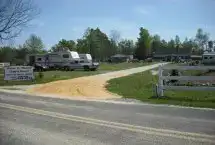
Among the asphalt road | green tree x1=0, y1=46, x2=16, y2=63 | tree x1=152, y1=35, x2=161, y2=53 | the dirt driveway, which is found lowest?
the dirt driveway

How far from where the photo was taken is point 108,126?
30.3 feet

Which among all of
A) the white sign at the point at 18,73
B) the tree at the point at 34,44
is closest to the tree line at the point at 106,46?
the tree at the point at 34,44

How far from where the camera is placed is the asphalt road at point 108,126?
7699mm

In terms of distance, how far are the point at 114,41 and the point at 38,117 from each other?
12592cm

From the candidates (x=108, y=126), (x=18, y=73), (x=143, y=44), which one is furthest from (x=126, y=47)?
(x=108, y=126)

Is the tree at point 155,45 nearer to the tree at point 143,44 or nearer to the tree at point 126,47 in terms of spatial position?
the tree at point 126,47

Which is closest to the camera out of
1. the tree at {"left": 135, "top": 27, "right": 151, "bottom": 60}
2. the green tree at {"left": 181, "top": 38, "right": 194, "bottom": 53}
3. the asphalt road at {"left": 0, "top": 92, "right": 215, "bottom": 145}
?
the asphalt road at {"left": 0, "top": 92, "right": 215, "bottom": 145}

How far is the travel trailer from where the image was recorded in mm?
53000

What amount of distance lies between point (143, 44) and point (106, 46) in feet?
41.0

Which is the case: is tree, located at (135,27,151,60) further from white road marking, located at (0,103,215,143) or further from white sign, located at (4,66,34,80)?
white road marking, located at (0,103,215,143)

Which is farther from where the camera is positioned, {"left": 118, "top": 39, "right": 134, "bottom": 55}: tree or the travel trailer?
{"left": 118, "top": 39, "right": 134, "bottom": 55}: tree

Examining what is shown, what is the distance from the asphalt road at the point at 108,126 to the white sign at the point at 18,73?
1884 cm

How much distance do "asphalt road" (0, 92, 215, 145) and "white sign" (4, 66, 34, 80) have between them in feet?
61.8

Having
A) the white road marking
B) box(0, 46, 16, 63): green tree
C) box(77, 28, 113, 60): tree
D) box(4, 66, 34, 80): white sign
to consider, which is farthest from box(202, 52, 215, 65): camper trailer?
box(0, 46, 16, 63): green tree
